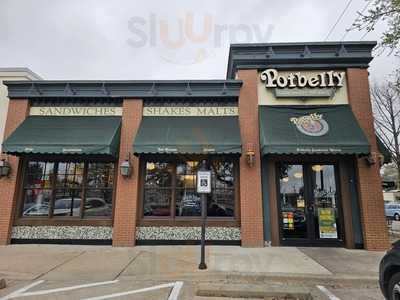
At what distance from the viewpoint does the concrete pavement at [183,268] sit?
529 centimetres

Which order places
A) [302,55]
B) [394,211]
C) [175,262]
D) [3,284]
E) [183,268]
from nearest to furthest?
[3,284] → [183,268] → [175,262] → [302,55] → [394,211]

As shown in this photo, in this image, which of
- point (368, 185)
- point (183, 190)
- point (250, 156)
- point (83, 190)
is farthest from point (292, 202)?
point (83, 190)

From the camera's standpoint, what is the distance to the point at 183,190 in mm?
9086

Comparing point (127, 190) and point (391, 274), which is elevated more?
point (127, 190)

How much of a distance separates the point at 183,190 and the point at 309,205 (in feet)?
14.3

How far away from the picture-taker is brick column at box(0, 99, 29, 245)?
871 cm

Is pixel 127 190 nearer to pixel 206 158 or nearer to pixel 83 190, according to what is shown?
pixel 83 190

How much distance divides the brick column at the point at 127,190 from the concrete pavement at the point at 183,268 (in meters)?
0.56

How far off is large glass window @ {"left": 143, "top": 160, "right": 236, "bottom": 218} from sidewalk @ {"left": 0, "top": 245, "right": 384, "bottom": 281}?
4.02 ft

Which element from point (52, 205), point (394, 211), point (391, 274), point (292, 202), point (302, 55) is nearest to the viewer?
point (391, 274)

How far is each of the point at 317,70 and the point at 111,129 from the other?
25.1ft

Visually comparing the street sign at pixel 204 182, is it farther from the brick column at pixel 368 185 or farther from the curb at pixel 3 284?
the brick column at pixel 368 185

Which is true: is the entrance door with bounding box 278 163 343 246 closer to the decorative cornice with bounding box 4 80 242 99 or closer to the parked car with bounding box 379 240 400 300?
the decorative cornice with bounding box 4 80 242 99

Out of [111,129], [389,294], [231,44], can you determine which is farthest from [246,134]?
[389,294]
